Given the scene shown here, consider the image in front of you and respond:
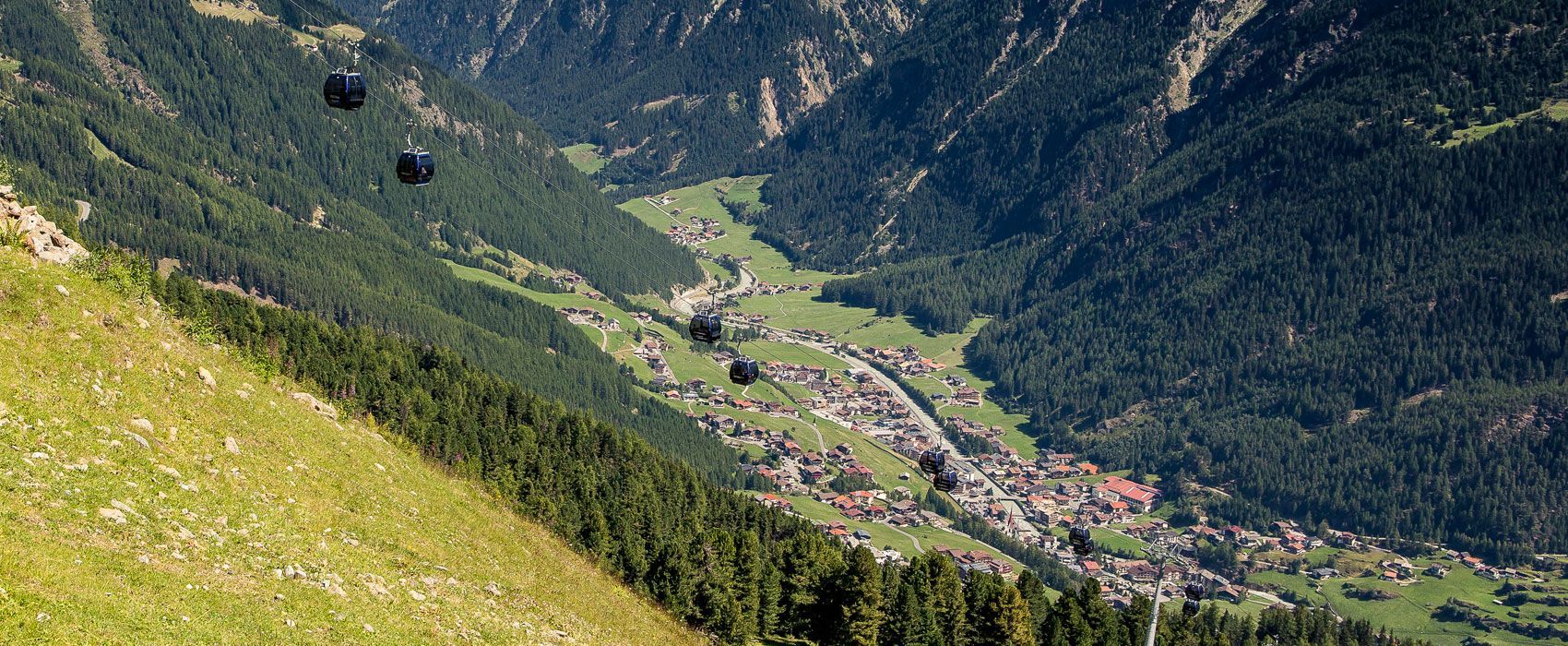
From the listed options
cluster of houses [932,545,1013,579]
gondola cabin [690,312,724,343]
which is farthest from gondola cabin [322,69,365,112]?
cluster of houses [932,545,1013,579]

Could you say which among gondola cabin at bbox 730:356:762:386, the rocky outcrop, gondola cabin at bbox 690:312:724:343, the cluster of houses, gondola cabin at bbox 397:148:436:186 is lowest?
the cluster of houses

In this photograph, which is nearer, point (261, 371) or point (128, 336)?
point (128, 336)

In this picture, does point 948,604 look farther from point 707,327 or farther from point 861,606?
point 707,327

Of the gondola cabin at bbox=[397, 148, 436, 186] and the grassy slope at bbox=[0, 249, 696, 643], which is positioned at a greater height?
the gondola cabin at bbox=[397, 148, 436, 186]

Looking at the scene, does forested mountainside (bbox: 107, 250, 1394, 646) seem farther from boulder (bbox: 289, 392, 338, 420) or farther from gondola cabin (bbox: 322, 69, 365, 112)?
gondola cabin (bbox: 322, 69, 365, 112)

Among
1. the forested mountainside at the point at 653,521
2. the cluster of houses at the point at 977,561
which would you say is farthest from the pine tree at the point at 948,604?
the cluster of houses at the point at 977,561

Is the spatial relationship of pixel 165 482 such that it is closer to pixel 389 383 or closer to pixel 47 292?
pixel 47 292

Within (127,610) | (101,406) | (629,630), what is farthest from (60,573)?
(629,630)

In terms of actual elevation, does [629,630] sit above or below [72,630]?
below
